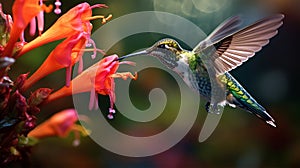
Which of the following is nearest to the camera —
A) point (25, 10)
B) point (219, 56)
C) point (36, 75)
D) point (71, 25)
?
point (25, 10)

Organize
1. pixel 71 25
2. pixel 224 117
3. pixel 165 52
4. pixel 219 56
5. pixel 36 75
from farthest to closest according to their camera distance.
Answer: pixel 224 117, pixel 219 56, pixel 165 52, pixel 36 75, pixel 71 25

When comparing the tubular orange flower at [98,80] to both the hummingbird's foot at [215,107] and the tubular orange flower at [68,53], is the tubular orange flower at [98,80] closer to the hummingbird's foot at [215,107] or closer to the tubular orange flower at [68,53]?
the tubular orange flower at [68,53]

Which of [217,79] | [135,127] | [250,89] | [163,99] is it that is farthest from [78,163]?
[217,79]

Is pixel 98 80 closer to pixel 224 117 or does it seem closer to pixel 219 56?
pixel 219 56

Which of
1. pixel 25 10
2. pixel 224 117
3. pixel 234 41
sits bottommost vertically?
pixel 224 117

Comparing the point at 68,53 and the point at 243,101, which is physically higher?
the point at 68,53

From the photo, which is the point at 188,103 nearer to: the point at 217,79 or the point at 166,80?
the point at 166,80

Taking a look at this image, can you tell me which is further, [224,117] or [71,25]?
[224,117]

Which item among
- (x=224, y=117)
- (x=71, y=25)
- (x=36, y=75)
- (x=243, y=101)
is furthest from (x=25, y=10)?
(x=224, y=117)
